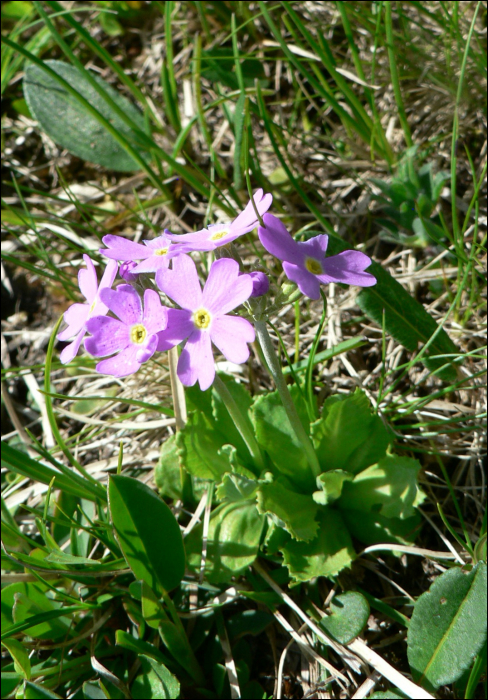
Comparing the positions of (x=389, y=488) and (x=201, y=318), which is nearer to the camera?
(x=201, y=318)

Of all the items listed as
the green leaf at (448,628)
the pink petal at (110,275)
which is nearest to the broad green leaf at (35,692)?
the green leaf at (448,628)

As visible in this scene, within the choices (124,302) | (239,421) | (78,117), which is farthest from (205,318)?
(78,117)

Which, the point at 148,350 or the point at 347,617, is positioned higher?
the point at 148,350

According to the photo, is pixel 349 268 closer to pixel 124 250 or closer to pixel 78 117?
pixel 124 250

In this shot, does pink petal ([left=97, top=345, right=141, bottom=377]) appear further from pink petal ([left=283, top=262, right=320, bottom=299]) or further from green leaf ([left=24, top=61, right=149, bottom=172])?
green leaf ([left=24, top=61, right=149, bottom=172])

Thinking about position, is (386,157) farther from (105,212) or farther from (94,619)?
(94,619)

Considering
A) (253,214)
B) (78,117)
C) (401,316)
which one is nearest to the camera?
(253,214)

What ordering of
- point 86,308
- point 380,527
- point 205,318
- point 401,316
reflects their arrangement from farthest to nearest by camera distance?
point 401,316 → point 380,527 → point 86,308 → point 205,318
